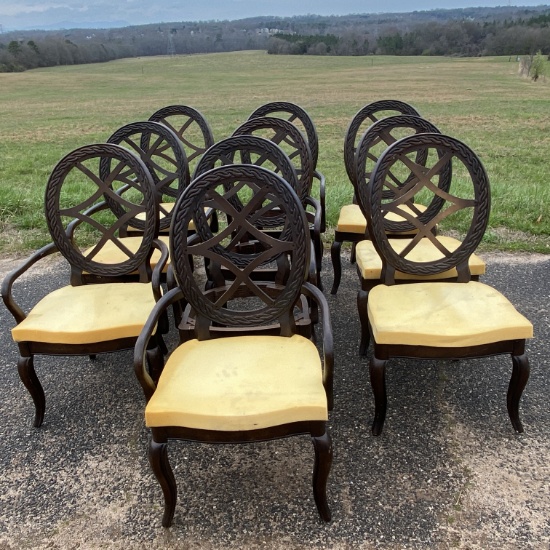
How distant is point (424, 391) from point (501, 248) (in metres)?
2.37

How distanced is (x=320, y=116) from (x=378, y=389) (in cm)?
1844

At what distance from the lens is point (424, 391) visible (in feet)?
9.48

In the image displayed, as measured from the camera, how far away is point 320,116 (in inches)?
779

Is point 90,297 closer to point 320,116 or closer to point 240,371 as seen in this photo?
point 240,371

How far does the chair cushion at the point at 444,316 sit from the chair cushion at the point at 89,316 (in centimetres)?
114

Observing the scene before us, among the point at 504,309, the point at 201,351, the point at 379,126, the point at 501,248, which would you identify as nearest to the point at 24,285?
the point at 201,351

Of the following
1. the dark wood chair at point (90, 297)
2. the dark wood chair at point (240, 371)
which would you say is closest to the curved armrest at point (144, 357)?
the dark wood chair at point (240, 371)

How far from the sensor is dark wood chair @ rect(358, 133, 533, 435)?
93.7 inches

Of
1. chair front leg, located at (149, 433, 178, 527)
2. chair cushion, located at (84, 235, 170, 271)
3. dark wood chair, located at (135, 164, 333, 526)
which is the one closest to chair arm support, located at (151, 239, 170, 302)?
chair cushion, located at (84, 235, 170, 271)

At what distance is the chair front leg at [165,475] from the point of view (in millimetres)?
2025

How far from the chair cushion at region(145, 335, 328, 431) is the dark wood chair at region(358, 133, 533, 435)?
1.43ft

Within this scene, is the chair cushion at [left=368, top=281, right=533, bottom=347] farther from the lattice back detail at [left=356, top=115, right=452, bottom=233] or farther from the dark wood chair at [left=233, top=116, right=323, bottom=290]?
the dark wood chair at [left=233, top=116, right=323, bottom=290]

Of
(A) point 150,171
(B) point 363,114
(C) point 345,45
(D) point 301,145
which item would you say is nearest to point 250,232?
(D) point 301,145

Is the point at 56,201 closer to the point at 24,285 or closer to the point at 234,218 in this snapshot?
the point at 234,218
